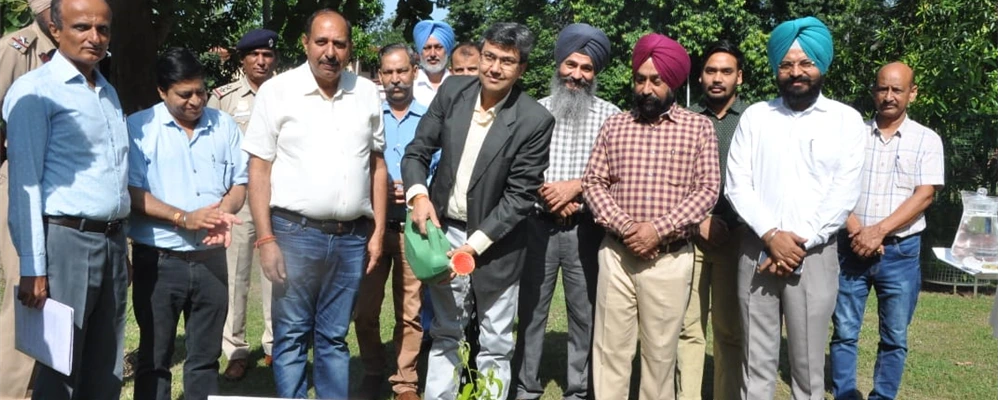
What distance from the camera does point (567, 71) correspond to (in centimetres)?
555

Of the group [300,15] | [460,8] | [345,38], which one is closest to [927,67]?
[300,15]

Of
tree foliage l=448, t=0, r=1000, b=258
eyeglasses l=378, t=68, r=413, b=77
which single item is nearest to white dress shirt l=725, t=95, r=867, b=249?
eyeglasses l=378, t=68, r=413, b=77

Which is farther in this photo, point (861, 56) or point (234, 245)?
point (861, 56)

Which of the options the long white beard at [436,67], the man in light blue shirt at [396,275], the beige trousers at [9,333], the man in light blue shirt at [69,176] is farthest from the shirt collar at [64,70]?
the long white beard at [436,67]

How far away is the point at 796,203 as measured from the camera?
4.88 m

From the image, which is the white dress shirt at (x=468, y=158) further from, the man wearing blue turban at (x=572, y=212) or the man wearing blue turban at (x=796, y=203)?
the man wearing blue turban at (x=796, y=203)

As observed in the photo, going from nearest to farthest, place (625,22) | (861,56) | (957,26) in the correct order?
(957,26)
(861,56)
(625,22)

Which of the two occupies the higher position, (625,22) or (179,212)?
(625,22)

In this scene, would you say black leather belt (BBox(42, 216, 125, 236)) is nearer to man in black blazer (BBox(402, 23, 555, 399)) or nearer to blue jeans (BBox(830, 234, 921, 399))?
man in black blazer (BBox(402, 23, 555, 399))

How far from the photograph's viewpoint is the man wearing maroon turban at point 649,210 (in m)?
5.02

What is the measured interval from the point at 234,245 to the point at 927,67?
781 cm

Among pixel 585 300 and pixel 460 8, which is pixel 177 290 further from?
pixel 460 8

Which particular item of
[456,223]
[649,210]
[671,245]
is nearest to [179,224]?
[456,223]

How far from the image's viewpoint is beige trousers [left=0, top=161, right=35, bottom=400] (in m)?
4.93
